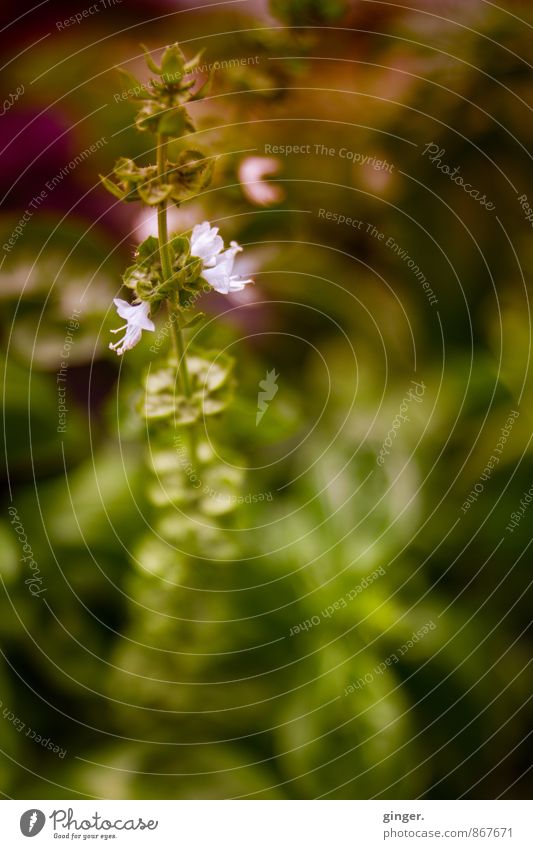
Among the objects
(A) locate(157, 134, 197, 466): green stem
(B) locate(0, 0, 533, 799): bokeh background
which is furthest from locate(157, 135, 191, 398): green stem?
(B) locate(0, 0, 533, 799): bokeh background

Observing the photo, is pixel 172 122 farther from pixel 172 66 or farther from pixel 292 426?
pixel 292 426

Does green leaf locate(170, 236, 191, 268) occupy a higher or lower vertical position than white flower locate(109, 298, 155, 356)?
higher

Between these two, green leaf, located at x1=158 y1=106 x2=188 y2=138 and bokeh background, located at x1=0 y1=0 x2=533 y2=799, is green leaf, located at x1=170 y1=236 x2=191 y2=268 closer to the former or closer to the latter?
green leaf, located at x1=158 y1=106 x2=188 y2=138

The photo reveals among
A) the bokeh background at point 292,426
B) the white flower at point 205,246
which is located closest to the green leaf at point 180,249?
the white flower at point 205,246

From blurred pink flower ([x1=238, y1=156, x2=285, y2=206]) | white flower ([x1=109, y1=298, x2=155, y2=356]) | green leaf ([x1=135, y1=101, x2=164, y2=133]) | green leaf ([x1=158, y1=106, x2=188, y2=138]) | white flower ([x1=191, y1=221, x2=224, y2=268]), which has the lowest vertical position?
white flower ([x1=109, y1=298, x2=155, y2=356])

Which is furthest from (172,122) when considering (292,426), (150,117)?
(292,426)

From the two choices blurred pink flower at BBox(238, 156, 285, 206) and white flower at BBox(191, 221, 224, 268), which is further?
blurred pink flower at BBox(238, 156, 285, 206)
